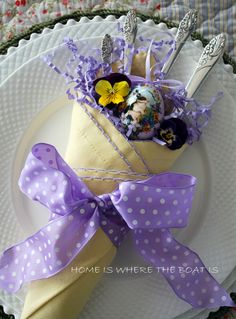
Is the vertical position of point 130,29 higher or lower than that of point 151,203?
higher

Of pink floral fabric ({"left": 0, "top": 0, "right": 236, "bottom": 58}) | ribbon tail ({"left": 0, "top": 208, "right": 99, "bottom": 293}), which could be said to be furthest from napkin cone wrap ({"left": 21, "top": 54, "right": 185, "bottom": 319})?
pink floral fabric ({"left": 0, "top": 0, "right": 236, "bottom": 58})

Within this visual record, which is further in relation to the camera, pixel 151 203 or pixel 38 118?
pixel 38 118

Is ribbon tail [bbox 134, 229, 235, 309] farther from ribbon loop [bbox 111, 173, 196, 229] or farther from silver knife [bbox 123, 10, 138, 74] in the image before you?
silver knife [bbox 123, 10, 138, 74]

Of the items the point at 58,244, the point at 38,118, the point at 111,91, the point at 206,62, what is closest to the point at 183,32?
the point at 206,62

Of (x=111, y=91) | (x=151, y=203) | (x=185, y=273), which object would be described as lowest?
(x=185, y=273)

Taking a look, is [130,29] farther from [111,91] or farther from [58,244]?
[58,244]

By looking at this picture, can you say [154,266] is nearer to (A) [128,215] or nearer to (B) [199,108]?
(A) [128,215]

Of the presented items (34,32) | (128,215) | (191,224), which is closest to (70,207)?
(128,215)
